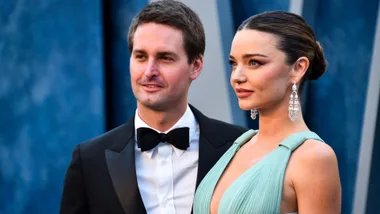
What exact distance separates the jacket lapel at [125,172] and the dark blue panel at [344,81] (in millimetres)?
Result: 1335

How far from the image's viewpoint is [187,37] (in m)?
2.62

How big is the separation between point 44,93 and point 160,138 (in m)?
1.30

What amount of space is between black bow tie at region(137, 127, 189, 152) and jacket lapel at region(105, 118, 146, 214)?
0.17 ft

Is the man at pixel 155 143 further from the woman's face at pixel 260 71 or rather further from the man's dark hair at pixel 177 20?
the woman's face at pixel 260 71

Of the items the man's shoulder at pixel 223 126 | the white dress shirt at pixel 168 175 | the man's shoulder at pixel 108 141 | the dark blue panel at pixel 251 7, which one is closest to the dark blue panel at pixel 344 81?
the dark blue panel at pixel 251 7

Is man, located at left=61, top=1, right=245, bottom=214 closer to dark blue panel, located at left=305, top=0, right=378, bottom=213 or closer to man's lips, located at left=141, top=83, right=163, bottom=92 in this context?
man's lips, located at left=141, top=83, right=163, bottom=92

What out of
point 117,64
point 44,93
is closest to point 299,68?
point 117,64

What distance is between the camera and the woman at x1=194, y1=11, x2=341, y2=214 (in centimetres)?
190

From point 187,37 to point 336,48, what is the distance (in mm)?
1216

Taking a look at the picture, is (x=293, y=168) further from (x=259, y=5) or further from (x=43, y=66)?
(x=43, y=66)

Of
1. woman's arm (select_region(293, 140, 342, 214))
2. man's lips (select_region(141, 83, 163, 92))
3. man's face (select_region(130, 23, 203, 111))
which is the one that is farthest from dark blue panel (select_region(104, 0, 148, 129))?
woman's arm (select_region(293, 140, 342, 214))

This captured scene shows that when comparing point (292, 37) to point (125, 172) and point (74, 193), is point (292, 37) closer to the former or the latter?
point (125, 172)

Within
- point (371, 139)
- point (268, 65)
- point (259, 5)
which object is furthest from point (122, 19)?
point (268, 65)

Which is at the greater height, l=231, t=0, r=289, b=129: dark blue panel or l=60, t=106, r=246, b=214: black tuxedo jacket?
l=231, t=0, r=289, b=129: dark blue panel
